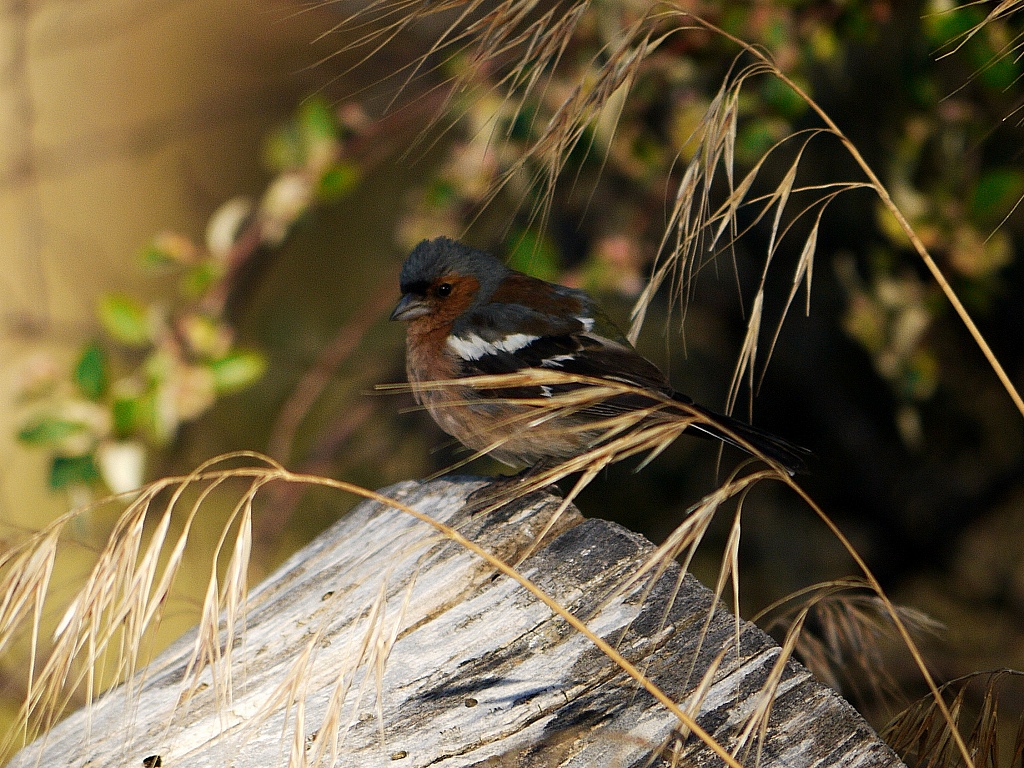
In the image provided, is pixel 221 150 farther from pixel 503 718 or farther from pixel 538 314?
pixel 503 718

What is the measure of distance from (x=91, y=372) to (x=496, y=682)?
7.14 feet

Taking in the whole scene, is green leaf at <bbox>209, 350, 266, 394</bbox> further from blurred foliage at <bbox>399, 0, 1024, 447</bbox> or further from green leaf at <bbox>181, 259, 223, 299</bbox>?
blurred foliage at <bbox>399, 0, 1024, 447</bbox>

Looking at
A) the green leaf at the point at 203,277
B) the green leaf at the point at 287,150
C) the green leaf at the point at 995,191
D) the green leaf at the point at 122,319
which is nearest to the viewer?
the green leaf at the point at 995,191

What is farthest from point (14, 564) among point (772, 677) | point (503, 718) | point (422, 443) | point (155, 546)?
point (422, 443)

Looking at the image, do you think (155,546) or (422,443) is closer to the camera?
(155,546)

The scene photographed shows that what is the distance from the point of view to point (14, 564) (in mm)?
1417

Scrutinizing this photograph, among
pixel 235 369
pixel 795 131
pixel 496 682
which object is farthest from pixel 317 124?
pixel 496 682

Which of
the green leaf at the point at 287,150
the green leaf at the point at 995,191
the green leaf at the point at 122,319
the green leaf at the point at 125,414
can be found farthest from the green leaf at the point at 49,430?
the green leaf at the point at 995,191

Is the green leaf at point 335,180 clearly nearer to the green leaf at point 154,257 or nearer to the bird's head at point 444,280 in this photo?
the green leaf at point 154,257

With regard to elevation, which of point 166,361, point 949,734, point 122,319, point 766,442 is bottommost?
point 949,734

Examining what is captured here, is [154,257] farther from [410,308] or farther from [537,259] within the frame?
[537,259]

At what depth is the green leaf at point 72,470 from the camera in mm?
3141

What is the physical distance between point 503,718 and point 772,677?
39 cm

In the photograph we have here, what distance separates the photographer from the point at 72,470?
3.14 metres
